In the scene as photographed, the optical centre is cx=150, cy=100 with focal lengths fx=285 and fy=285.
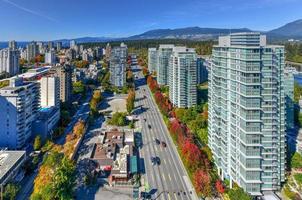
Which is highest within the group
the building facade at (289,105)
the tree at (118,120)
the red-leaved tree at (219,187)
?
the building facade at (289,105)

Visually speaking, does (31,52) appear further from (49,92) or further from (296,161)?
(296,161)

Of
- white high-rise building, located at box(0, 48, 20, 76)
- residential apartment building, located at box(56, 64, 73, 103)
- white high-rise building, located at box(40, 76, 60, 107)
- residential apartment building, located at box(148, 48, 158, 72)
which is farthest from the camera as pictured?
residential apartment building, located at box(148, 48, 158, 72)

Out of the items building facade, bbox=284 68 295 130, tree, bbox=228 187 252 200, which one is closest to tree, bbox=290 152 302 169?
building facade, bbox=284 68 295 130

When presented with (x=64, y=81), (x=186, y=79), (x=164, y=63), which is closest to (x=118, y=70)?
(x=164, y=63)

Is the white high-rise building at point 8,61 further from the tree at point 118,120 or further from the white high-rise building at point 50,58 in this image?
the tree at point 118,120

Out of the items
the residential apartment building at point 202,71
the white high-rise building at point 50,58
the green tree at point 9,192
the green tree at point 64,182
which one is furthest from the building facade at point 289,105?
the white high-rise building at point 50,58

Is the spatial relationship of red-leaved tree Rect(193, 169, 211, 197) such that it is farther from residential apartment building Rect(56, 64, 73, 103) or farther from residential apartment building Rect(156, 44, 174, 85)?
residential apartment building Rect(156, 44, 174, 85)
